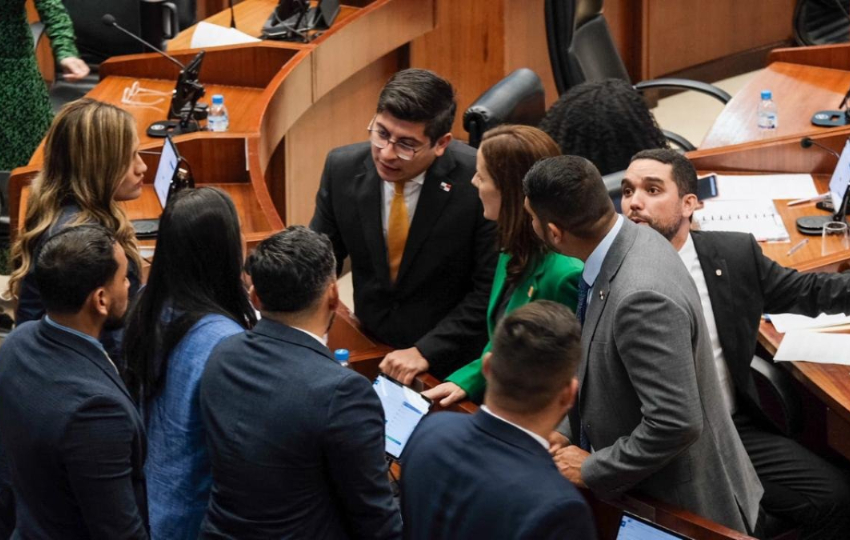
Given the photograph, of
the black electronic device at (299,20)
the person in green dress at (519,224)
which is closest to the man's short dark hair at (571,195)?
the person in green dress at (519,224)

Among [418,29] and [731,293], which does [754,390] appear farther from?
[418,29]

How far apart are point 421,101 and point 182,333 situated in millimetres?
922

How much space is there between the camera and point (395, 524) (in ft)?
6.38

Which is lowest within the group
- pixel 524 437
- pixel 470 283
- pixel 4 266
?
pixel 4 266

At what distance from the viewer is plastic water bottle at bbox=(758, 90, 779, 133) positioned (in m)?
4.27

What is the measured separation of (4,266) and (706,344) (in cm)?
272

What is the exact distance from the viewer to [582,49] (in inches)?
178

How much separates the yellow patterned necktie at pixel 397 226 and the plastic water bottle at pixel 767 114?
75.2 inches

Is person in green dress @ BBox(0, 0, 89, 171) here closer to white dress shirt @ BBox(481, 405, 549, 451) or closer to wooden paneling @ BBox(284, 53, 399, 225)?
wooden paneling @ BBox(284, 53, 399, 225)

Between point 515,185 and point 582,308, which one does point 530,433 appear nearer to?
point 582,308

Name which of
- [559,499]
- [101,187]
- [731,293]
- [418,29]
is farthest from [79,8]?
[559,499]

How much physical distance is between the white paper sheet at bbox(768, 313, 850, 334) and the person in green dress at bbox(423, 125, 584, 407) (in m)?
0.81

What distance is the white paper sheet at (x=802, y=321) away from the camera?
2.96m

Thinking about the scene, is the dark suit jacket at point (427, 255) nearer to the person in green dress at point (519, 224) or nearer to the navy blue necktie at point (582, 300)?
the person in green dress at point (519, 224)
